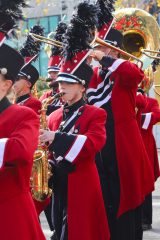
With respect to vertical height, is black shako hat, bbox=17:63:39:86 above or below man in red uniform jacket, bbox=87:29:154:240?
above

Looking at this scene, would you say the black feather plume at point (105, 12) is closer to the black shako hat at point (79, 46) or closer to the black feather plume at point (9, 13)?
the black shako hat at point (79, 46)

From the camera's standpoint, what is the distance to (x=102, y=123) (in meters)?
4.97

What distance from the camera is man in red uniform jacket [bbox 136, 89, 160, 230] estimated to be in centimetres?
730

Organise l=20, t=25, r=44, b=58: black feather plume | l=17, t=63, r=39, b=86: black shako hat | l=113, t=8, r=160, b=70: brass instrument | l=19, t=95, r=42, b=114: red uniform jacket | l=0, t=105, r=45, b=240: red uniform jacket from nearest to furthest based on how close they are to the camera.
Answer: l=0, t=105, r=45, b=240: red uniform jacket
l=19, t=95, r=42, b=114: red uniform jacket
l=17, t=63, r=39, b=86: black shako hat
l=20, t=25, r=44, b=58: black feather plume
l=113, t=8, r=160, b=70: brass instrument

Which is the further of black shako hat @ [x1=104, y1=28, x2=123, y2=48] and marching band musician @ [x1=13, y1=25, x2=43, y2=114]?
black shako hat @ [x1=104, y1=28, x2=123, y2=48]

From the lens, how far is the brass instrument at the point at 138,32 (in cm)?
740

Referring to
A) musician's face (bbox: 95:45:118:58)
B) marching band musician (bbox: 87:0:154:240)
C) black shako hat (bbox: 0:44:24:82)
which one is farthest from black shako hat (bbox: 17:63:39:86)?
black shako hat (bbox: 0:44:24:82)

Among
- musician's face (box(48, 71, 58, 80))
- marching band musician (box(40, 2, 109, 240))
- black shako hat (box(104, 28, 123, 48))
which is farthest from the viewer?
musician's face (box(48, 71, 58, 80))

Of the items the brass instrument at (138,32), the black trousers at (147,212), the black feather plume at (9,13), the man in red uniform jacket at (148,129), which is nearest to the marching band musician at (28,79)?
the brass instrument at (138,32)

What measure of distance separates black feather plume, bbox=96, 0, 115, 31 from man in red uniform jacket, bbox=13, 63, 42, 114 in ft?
2.64

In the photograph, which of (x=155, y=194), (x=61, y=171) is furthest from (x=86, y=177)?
(x=155, y=194)

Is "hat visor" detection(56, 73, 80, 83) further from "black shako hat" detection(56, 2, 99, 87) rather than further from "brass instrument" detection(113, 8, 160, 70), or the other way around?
"brass instrument" detection(113, 8, 160, 70)

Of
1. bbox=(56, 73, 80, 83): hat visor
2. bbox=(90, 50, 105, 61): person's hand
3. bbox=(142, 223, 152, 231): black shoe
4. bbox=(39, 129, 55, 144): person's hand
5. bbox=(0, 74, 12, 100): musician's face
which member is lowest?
bbox=(142, 223, 152, 231): black shoe

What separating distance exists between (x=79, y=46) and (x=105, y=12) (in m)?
1.04
